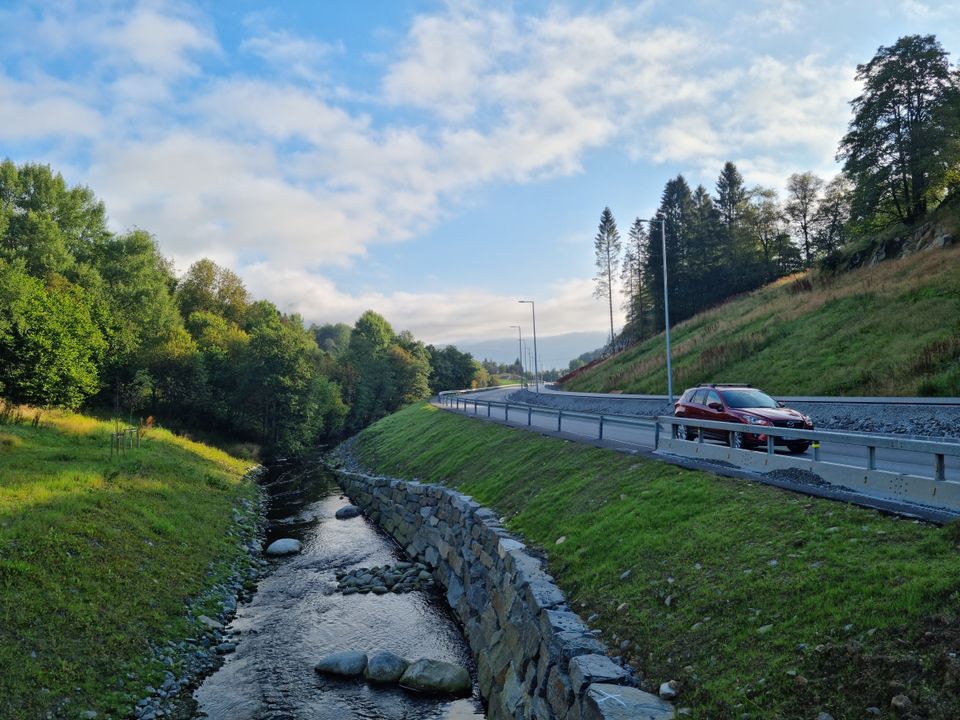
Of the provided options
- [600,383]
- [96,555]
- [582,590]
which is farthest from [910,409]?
[600,383]

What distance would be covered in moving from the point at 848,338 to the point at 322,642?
102 feet

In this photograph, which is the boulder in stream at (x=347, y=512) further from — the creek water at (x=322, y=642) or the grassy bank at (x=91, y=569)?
the grassy bank at (x=91, y=569)

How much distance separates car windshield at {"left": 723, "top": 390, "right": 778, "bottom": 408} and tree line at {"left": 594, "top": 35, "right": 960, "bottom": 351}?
590 inches

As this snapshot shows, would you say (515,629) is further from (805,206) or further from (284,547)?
(805,206)

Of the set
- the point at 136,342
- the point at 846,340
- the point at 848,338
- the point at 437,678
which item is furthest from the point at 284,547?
the point at 136,342

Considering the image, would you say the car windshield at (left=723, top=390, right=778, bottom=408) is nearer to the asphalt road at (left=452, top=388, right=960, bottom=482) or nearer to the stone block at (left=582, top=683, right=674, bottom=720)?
the asphalt road at (left=452, top=388, right=960, bottom=482)

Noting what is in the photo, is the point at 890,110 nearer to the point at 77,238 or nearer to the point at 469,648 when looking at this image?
the point at 469,648

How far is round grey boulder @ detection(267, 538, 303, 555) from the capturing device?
2116 centimetres

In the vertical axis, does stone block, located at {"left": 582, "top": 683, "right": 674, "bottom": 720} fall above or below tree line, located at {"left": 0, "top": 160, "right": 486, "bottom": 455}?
below

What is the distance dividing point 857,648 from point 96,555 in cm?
1616

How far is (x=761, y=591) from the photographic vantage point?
6.96m

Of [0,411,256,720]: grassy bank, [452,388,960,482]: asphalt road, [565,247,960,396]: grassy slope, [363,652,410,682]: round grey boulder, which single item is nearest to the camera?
[0,411,256,720]: grassy bank

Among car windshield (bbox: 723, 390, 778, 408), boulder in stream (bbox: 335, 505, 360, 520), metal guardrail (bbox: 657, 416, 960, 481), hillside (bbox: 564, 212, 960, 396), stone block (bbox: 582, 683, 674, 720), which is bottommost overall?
boulder in stream (bbox: 335, 505, 360, 520)

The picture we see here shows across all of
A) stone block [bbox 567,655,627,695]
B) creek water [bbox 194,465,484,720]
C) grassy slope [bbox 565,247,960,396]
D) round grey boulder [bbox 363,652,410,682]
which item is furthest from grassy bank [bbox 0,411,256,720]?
grassy slope [bbox 565,247,960,396]
